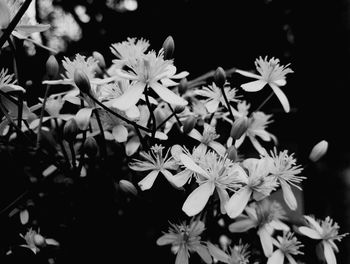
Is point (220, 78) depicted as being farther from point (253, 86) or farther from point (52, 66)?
point (52, 66)

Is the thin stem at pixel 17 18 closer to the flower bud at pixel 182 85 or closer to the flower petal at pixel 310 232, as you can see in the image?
the flower bud at pixel 182 85

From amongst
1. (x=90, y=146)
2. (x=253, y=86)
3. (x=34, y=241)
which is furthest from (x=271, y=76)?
(x=34, y=241)

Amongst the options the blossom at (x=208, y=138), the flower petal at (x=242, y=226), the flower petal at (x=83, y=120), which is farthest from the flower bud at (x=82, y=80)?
the flower petal at (x=242, y=226)

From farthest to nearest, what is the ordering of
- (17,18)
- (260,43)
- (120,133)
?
(260,43)
(120,133)
(17,18)

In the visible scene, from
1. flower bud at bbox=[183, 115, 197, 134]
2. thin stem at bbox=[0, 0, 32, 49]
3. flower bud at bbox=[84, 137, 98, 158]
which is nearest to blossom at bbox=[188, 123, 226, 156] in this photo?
flower bud at bbox=[183, 115, 197, 134]

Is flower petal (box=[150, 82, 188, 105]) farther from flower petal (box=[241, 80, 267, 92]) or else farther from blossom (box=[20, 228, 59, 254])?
blossom (box=[20, 228, 59, 254])

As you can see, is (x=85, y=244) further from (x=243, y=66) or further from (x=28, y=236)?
(x=243, y=66)
